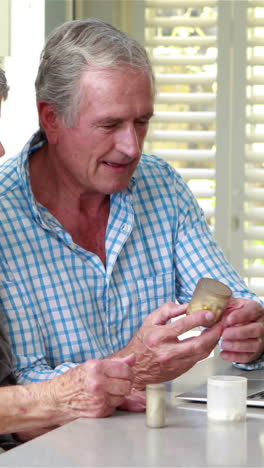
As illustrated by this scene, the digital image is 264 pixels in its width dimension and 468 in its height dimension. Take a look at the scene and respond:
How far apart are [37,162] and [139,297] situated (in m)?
0.43

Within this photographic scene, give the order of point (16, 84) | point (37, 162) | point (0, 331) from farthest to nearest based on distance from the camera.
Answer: point (16, 84)
point (37, 162)
point (0, 331)

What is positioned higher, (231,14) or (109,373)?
(231,14)

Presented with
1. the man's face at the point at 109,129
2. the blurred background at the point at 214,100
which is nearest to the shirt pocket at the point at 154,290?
the man's face at the point at 109,129

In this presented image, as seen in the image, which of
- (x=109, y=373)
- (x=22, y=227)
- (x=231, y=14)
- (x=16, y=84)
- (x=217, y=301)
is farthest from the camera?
(x=231, y=14)

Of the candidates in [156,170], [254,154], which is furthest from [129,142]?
[254,154]

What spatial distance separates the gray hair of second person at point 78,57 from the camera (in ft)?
6.98

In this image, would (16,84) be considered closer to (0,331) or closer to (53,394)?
(0,331)

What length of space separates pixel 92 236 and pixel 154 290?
21 centimetres

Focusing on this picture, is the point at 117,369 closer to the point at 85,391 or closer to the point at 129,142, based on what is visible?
the point at 85,391

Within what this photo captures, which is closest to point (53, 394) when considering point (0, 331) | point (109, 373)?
point (109, 373)

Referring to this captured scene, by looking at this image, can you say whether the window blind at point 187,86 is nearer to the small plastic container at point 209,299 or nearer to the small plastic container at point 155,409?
the small plastic container at point 209,299

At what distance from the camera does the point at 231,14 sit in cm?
376

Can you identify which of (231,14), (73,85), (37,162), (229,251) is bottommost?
(229,251)

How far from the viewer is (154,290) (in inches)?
90.7
